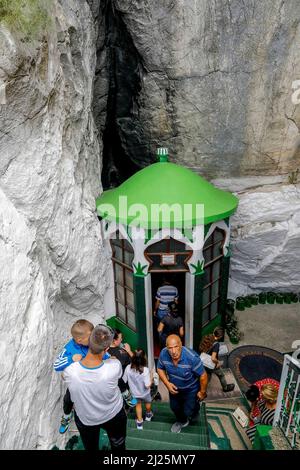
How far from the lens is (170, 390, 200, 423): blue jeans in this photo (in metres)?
4.31

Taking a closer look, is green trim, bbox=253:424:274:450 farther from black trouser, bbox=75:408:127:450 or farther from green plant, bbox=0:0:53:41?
green plant, bbox=0:0:53:41

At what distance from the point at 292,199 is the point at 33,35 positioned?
22.4 ft

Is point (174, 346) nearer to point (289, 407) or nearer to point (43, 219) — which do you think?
point (289, 407)

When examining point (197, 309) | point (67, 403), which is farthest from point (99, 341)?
point (197, 309)

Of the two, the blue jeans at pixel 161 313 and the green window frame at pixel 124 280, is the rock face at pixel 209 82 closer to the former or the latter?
the green window frame at pixel 124 280

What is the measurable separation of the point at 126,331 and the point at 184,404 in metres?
3.08

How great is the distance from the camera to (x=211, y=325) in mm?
7715

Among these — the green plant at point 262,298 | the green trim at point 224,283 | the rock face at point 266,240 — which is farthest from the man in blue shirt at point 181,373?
the green plant at point 262,298

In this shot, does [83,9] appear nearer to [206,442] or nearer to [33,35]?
[33,35]

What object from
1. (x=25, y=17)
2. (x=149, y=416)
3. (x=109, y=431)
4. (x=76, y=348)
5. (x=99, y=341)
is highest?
(x=25, y=17)

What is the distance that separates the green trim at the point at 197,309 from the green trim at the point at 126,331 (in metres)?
1.16

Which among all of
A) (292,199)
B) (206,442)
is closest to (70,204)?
(206,442)

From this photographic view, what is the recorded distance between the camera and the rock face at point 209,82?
691 cm

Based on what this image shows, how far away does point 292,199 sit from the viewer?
886 cm
